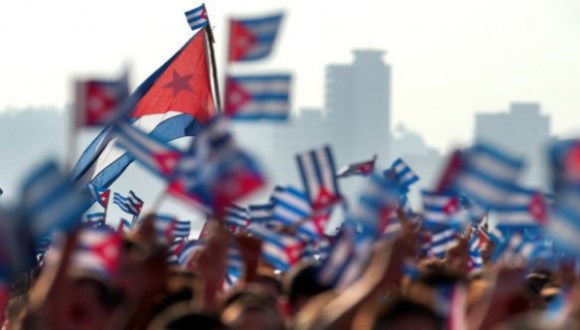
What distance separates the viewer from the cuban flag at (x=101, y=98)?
428 inches

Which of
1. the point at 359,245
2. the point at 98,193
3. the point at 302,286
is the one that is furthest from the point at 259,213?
the point at 98,193

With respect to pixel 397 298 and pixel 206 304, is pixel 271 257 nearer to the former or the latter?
pixel 206 304

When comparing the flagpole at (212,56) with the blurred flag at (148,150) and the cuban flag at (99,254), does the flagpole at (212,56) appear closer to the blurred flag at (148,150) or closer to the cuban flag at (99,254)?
the blurred flag at (148,150)

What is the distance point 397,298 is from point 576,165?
1.19 meters

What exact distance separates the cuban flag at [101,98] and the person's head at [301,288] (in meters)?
1.39

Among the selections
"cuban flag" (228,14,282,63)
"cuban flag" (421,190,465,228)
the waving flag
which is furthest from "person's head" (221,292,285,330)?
"cuban flag" (228,14,282,63)

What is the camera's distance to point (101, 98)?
37.3 ft

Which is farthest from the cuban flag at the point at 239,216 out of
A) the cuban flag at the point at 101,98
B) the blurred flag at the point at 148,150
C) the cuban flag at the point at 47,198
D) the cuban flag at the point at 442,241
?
the cuban flag at the point at 47,198

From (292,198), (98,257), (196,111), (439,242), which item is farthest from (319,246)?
(196,111)

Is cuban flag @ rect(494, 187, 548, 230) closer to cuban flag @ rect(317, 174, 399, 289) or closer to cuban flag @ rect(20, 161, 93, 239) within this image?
cuban flag @ rect(317, 174, 399, 289)

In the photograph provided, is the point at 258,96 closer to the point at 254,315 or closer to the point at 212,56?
the point at 254,315

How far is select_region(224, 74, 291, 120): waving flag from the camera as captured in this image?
12.8m

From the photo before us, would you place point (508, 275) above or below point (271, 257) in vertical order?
above

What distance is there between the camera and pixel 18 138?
17650 centimetres
